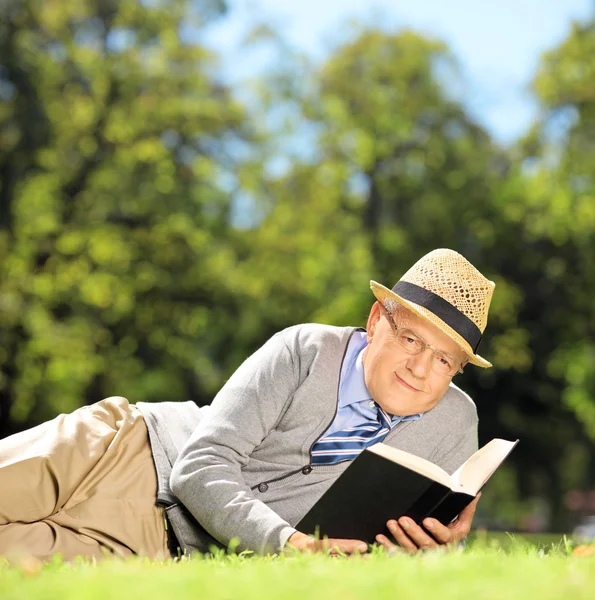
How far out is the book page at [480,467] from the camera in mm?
3760

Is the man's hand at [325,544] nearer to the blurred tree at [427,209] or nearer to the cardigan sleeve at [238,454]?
the cardigan sleeve at [238,454]

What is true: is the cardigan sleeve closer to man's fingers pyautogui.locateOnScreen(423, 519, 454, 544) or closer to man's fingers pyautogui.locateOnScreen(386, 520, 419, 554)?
man's fingers pyautogui.locateOnScreen(386, 520, 419, 554)

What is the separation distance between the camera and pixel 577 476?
98.2 ft

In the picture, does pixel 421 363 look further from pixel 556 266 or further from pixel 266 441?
pixel 556 266

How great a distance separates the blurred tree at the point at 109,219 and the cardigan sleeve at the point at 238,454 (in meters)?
14.5

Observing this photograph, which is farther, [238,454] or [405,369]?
[405,369]

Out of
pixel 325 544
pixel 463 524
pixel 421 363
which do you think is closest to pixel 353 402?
pixel 421 363

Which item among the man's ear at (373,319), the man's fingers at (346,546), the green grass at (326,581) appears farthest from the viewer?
the man's ear at (373,319)

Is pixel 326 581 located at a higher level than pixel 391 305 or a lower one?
lower

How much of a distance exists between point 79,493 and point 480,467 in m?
1.63

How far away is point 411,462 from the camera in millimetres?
3594

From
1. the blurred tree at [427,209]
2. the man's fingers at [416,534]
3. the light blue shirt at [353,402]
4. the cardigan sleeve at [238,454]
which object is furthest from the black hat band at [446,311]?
the blurred tree at [427,209]

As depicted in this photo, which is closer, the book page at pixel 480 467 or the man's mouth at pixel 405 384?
the book page at pixel 480 467

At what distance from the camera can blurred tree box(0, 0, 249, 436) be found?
18.4 meters
